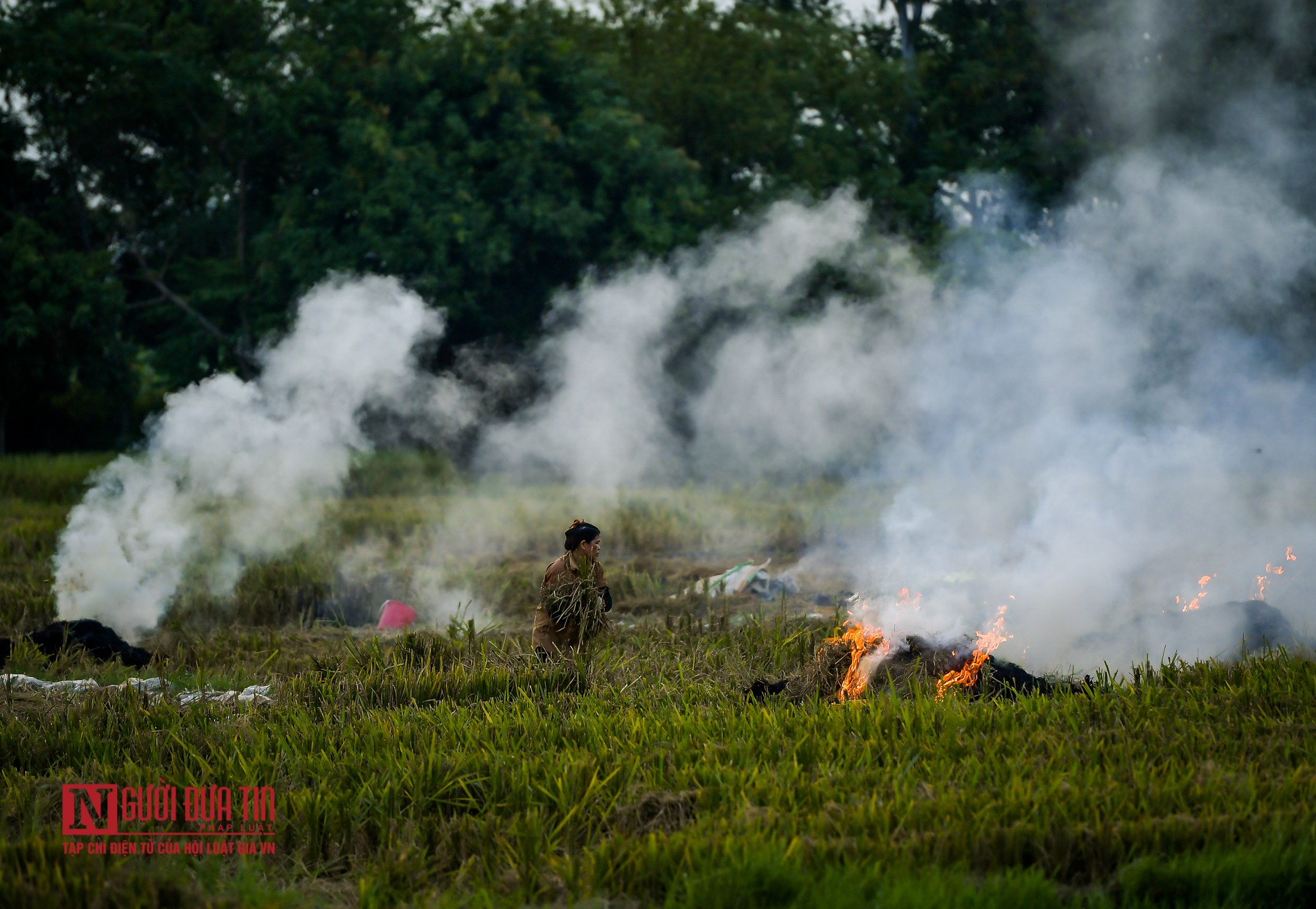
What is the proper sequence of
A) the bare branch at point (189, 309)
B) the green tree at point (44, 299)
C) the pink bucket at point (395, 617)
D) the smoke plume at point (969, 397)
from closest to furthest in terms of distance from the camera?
the smoke plume at point (969, 397)
the pink bucket at point (395, 617)
the green tree at point (44, 299)
the bare branch at point (189, 309)

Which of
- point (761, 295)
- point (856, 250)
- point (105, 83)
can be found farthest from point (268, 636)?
point (105, 83)

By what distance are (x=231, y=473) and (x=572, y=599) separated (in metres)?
5.54

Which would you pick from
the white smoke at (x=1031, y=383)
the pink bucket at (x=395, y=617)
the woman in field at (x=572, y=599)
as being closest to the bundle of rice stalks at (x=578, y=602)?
the woman in field at (x=572, y=599)

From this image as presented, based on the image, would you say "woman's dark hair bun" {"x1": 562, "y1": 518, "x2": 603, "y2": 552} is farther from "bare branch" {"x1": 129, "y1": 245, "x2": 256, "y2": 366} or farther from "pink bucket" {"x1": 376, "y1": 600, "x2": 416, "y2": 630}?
"bare branch" {"x1": 129, "y1": 245, "x2": 256, "y2": 366}

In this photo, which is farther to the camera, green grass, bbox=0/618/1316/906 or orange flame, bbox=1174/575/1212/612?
orange flame, bbox=1174/575/1212/612

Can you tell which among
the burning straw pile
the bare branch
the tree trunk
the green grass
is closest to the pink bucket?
the green grass

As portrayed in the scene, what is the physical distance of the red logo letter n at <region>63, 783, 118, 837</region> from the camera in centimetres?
462

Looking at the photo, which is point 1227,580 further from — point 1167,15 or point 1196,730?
point 1167,15

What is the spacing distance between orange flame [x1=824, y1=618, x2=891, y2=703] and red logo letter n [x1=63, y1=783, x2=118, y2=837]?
3.57 m

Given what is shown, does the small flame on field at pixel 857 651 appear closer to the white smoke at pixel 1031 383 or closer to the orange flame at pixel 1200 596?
the white smoke at pixel 1031 383

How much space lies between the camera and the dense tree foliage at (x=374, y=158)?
2097 centimetres

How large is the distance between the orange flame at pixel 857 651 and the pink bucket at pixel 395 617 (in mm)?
4153

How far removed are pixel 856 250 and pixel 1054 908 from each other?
54.3 feet

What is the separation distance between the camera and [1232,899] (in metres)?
→ 3.82
